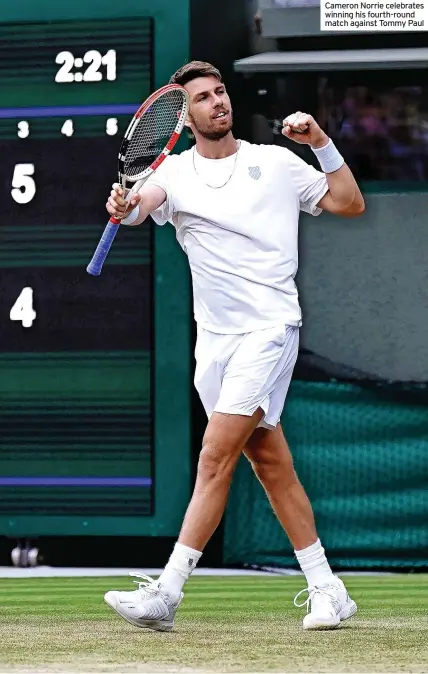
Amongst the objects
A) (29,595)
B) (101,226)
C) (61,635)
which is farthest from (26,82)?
(61,635)

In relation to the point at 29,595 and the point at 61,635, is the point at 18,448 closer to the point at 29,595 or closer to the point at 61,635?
the point at 29,595

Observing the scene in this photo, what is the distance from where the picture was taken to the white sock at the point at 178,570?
16.7ft

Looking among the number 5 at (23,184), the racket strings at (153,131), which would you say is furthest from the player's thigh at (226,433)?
the number 5 at (23,184)

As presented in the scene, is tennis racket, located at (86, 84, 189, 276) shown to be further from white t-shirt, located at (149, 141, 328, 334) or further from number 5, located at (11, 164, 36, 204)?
number 5, located at (11, 164, 36, 204)

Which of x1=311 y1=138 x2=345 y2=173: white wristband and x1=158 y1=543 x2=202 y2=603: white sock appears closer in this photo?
x1=158 y1=543 x2=202 y2=603: white sock

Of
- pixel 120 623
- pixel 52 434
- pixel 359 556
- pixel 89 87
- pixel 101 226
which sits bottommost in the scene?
pixel 359 556

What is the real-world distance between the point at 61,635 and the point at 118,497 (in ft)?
11.1

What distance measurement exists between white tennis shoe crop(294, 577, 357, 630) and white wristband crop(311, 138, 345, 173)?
56.0 inches

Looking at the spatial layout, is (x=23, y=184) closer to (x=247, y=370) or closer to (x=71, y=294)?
(x=71, y=294)

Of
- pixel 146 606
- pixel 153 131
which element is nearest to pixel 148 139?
pixel 153 131

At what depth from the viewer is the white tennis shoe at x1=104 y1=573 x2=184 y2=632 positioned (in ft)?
16.3

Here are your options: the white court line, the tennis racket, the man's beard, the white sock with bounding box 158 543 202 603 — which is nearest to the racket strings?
the tennis racket

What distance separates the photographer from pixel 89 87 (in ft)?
28.0

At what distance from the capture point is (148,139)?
5633 mm
